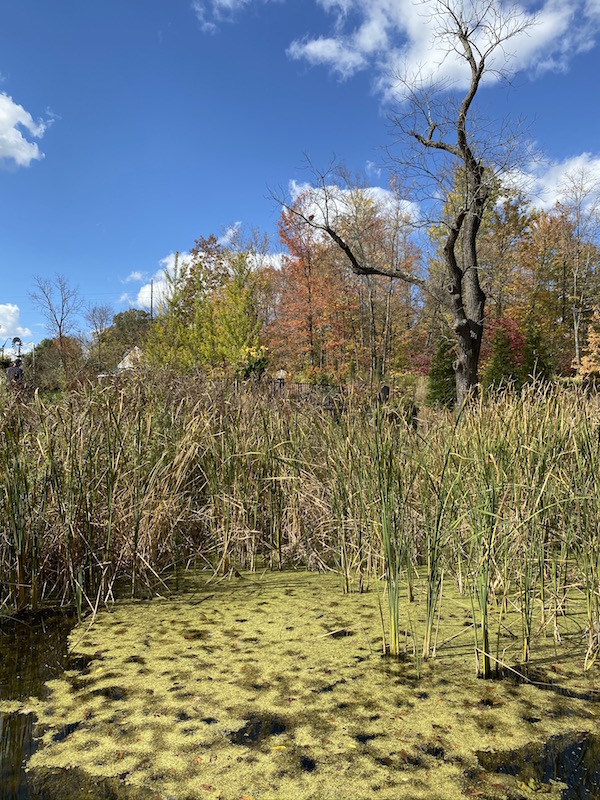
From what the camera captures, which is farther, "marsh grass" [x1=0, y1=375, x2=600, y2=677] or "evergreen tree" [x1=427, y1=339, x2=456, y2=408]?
"evergreen tree" [x1=427, y1=339, x2=456, y2=408]

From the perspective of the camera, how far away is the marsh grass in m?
2.05

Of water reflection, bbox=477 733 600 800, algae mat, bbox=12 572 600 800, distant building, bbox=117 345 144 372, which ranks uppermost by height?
distant building, bbox=117 345 144 372

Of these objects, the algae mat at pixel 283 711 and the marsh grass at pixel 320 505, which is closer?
the algae mat at pixel 283 711

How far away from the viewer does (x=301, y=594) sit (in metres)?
2.66

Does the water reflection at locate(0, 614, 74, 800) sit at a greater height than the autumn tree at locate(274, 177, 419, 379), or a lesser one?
lesser

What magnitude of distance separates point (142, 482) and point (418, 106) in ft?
30.0

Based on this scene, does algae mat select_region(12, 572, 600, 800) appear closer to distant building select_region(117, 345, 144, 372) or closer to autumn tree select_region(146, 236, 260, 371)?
distant building select_region(117, 345, 144, 372)

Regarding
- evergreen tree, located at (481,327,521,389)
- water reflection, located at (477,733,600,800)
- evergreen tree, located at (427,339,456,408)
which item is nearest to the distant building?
water reflection, located at (477,733,600,800)

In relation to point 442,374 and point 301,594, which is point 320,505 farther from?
point 442,374

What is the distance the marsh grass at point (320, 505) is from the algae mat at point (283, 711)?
16 cm

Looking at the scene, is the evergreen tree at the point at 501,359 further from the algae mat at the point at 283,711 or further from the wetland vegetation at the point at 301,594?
the algae mat at the point at 283,711

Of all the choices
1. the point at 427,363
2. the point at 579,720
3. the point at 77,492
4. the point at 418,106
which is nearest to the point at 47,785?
the point at 77,492

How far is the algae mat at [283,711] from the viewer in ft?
4.52

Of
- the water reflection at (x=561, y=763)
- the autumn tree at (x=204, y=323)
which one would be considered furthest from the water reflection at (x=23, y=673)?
the autumn tree at (x=204, y=323)
